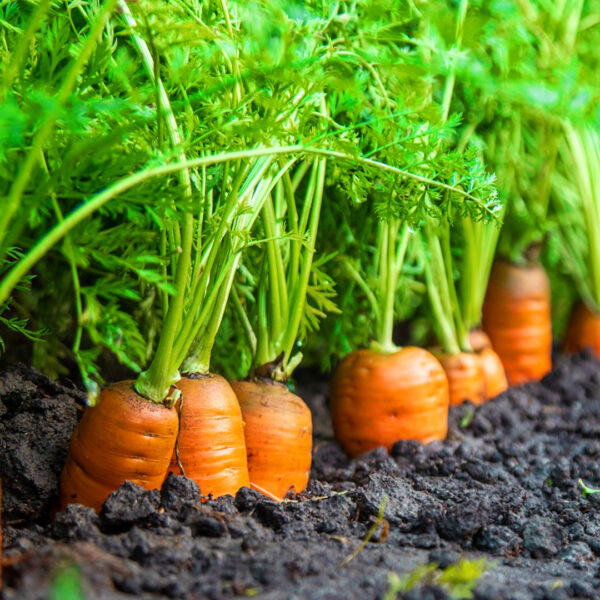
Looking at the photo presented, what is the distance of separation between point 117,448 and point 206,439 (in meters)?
0.19

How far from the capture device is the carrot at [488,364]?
8.48ft

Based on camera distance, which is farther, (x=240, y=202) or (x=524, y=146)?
(x=524, y=146)

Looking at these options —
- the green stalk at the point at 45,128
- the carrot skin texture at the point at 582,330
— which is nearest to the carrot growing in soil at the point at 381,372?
the green stalk at the point at 45,128

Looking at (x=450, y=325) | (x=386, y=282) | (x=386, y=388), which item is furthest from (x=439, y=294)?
(x=386, y=388)

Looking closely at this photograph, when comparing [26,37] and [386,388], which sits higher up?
[26,37]

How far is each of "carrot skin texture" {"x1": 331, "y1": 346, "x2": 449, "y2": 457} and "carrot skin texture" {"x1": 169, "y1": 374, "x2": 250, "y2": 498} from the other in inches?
23.1

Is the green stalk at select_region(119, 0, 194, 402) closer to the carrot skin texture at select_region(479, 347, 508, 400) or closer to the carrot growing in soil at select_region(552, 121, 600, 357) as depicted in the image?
the carrot skin texture at select_region(479, 347, 508, 400)

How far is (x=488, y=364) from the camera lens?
2.60m

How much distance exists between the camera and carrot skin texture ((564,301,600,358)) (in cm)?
310

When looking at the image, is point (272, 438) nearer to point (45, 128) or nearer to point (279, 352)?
point (279, 352)

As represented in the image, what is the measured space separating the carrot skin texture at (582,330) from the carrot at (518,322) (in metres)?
0.31

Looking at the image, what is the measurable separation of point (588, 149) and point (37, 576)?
2636 mm

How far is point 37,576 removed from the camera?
0.99m

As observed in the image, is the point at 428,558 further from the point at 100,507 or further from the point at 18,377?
the point at 18,377
